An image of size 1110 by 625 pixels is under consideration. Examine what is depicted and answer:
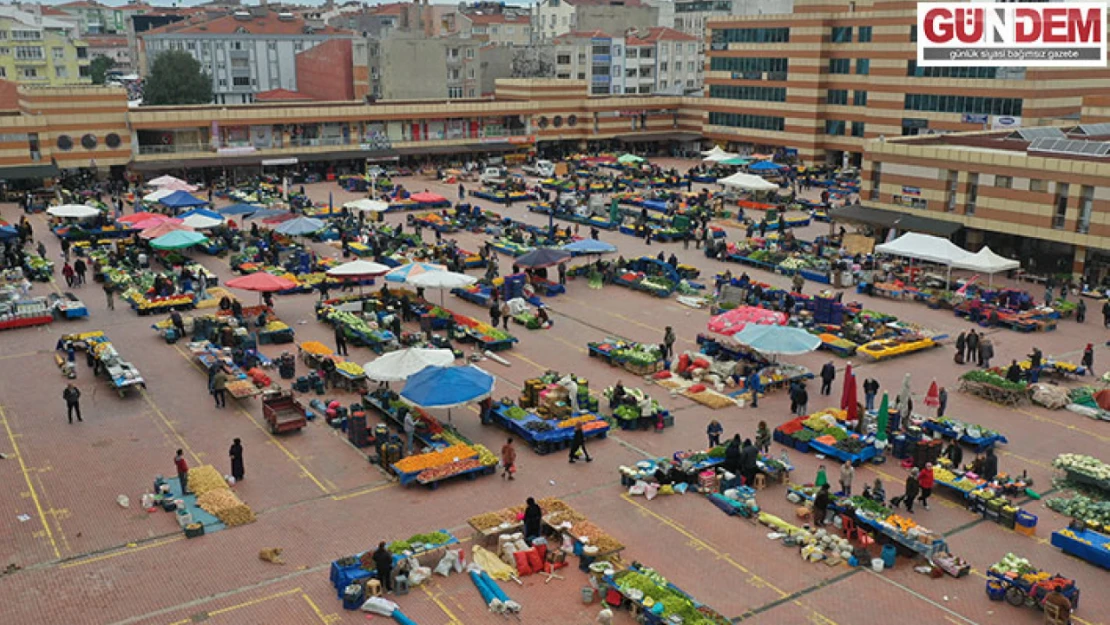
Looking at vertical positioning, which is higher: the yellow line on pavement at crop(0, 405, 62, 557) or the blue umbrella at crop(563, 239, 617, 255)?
the blue umbrella at crop(563, 239, 617, 255)

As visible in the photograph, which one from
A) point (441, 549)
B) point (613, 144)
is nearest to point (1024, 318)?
point (441, 549)

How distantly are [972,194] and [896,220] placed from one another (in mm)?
3912

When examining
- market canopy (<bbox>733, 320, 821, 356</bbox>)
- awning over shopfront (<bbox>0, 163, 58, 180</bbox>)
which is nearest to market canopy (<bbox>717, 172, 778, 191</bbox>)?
market canopy (<bbox>733, 320, 821, 356</bbox>)

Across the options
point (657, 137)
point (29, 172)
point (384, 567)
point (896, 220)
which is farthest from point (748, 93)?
point (384, 567)

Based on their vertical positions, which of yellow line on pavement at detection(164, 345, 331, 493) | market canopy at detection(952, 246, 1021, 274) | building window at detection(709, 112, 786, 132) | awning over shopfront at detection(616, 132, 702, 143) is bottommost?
yellow line on pavement at detection(164, 345, 331, 493)

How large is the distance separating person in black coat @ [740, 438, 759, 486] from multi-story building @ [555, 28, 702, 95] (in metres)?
98.0

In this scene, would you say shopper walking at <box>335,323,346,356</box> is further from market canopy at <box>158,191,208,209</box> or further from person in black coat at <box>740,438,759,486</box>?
market canopy at <box>158,191,208,209</box>

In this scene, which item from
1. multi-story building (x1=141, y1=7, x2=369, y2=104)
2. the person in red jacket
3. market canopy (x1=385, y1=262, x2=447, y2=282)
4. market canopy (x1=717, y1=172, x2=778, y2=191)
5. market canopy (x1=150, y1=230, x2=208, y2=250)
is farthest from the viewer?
multi-story building (x1=141, y1=7, x2=369, y2=104)

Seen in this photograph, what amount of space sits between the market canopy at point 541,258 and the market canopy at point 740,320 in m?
11.4

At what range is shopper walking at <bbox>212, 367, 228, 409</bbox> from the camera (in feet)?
95.0

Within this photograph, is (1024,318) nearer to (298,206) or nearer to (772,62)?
(298,206)

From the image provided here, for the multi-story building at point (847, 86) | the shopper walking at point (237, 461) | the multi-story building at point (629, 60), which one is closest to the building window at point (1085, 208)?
the multi-story building at point (847, 86)

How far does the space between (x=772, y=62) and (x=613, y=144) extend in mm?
17419

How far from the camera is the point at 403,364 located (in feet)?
90.6
